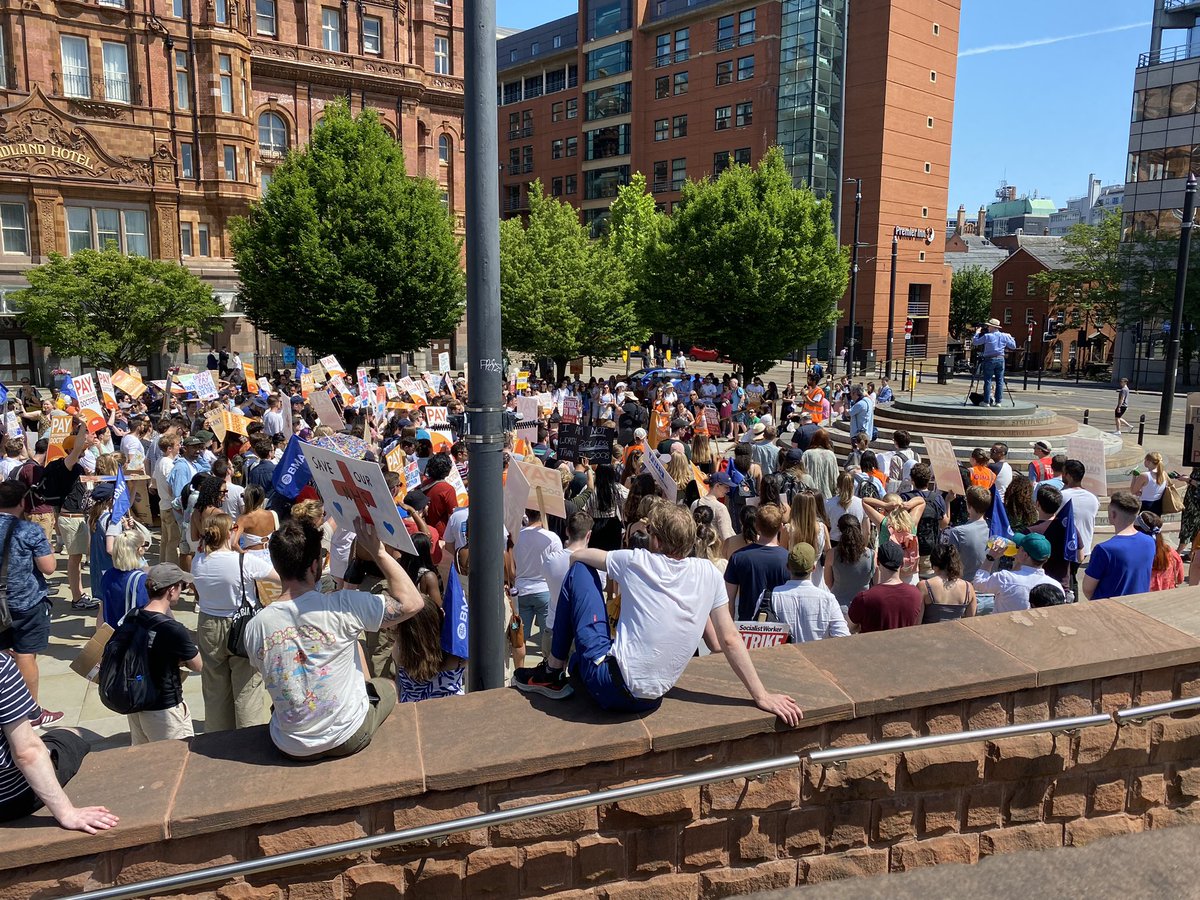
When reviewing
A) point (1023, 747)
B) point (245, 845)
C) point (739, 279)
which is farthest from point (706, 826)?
point (739, 279)

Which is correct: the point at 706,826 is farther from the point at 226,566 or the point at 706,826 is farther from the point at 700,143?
the point at 700,143

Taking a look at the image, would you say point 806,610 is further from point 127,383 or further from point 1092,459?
point 127,383

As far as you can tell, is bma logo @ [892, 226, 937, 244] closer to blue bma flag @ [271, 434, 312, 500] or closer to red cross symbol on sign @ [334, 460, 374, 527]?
blue bma flag @ [271, 434, 312, 500]

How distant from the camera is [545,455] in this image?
47.5ft

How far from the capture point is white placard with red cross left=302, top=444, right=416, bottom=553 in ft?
14.0

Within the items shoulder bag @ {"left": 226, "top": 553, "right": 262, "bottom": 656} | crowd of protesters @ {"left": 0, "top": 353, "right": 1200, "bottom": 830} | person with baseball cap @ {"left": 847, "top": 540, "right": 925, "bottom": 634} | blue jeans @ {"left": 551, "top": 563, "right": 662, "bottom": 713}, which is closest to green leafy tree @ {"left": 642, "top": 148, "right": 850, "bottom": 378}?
crowd of protesters @ {"left": 0, "top": 353, "right": 1200, "bottom": 830}

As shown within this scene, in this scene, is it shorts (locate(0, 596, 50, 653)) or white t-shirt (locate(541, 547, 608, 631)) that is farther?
white t-shirt (locate(541, 547, 608, 631))

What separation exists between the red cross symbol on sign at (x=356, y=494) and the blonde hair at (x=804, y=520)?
4.02 m

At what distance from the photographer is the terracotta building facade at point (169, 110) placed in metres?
36.1

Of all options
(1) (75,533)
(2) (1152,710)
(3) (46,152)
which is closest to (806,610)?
(2) (1152,710)

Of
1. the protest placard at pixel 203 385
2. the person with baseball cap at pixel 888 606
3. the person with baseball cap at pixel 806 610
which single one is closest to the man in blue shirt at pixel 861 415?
the person with baseball cap at pixel 888 606

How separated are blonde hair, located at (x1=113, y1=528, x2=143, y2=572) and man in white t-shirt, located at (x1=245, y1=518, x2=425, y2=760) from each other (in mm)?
3495

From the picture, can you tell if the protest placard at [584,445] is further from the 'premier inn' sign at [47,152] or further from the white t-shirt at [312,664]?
the 'premier inn' sign at [47,152]

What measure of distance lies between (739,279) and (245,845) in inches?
1190
